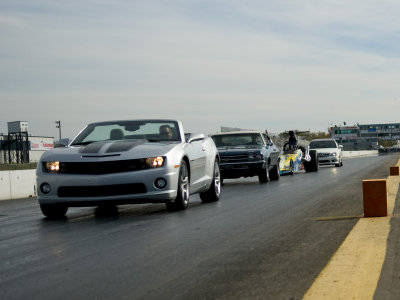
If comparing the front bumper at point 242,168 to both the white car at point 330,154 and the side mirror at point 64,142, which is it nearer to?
the side mirror at point 64,142

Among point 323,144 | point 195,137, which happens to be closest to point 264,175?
point 195,137

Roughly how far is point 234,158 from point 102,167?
10275 mm

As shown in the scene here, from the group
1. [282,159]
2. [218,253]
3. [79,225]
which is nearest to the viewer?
[218,253]

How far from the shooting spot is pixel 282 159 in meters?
24.1

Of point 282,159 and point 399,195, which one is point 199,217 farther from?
point 282,159

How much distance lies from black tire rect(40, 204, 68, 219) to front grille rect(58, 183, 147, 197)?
11.1 inches

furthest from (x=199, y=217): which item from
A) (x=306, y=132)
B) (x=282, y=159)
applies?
(x=306, y=132)

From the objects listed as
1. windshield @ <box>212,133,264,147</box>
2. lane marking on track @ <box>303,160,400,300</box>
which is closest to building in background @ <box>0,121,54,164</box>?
windshield @ <box>212,133,264,147</box>

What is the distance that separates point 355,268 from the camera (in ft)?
15.5

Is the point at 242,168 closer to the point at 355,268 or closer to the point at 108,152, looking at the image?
the point at 108,152

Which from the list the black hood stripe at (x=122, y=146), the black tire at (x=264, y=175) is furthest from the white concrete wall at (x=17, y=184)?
the black hood stripe at (x=122, y=146)

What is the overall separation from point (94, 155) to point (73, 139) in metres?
1.42

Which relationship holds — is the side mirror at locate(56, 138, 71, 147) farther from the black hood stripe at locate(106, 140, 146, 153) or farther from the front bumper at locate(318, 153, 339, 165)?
the front bumper at locate(318, 153, 339, 165)

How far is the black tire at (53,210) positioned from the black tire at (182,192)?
1538 mm
